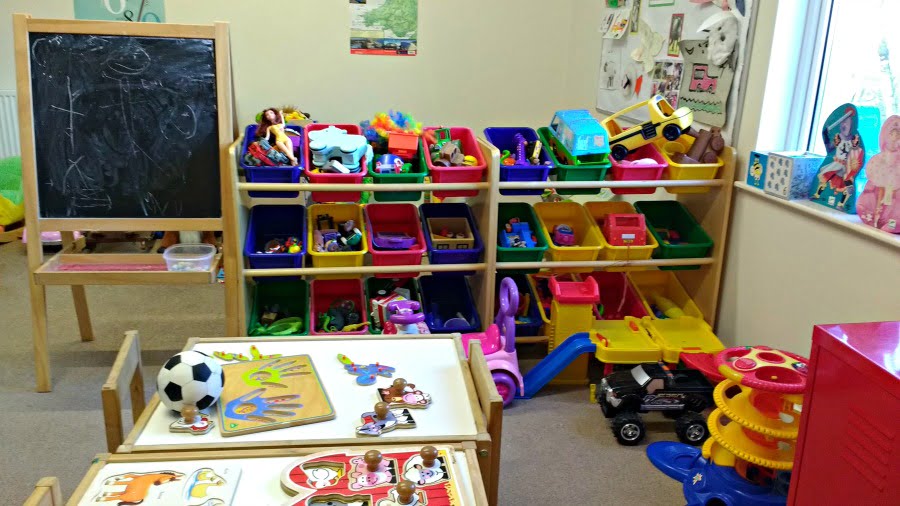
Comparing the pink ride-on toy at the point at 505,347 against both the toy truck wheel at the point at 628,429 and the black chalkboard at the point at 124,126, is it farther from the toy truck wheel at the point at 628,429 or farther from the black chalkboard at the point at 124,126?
the black chalkboard at the point at 124,126

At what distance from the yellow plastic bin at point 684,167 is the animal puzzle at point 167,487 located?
2.10m

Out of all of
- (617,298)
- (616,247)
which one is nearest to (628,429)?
(616,247)

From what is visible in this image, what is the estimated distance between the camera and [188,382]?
1.55 m

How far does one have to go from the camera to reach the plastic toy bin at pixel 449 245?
9.28 ft

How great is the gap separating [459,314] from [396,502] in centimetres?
171

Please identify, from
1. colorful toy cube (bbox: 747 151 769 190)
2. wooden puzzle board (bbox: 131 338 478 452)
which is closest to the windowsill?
colorful toy cube (bbox: 747 151 769 190)

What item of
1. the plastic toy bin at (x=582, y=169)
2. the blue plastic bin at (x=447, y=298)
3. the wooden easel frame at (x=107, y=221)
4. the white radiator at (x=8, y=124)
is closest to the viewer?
the wooden easel frame at (x=107, y=221)

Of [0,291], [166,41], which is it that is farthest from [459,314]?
[0,291]

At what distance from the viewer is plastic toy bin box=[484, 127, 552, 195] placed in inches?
109

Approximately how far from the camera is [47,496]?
1.23m

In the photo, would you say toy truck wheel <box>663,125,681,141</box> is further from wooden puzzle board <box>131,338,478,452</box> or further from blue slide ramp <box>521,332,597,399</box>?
wooden puzzle board <box>131,338,478,452</box>

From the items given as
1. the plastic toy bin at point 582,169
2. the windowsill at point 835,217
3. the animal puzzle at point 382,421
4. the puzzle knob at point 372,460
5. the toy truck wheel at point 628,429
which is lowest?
the toy truck wheel at point 628,429

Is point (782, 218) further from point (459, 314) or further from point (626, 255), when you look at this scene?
point (459, 314)

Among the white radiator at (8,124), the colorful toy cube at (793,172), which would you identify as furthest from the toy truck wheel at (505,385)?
the white radiator at (8,124)
